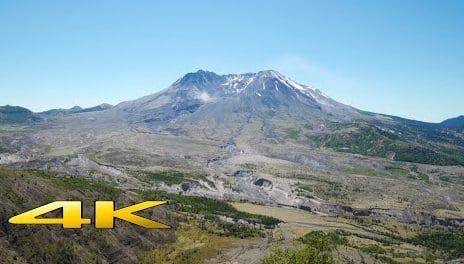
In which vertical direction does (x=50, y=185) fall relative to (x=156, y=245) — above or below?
above

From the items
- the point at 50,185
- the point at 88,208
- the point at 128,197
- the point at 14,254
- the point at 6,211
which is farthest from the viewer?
the point at 128,197

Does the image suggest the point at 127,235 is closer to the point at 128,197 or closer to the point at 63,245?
the point at 63,245

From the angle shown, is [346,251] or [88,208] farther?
[346,251]

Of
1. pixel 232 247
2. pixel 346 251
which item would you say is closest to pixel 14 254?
Answer: pixel 232 247

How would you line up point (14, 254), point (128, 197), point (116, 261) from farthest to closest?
point (128, 197)
point (116, 261)
point (14, 254)

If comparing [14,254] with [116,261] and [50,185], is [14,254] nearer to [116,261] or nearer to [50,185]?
[116,261]

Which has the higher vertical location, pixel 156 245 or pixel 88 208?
pixel 88 208

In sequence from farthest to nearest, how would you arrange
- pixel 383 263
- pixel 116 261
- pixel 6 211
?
1. pixel 383 263
2. pixel 116 261
3. pixel 6 211

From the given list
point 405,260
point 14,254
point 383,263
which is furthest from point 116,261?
point 405,260

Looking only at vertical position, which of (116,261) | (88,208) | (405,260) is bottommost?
(405,260)
